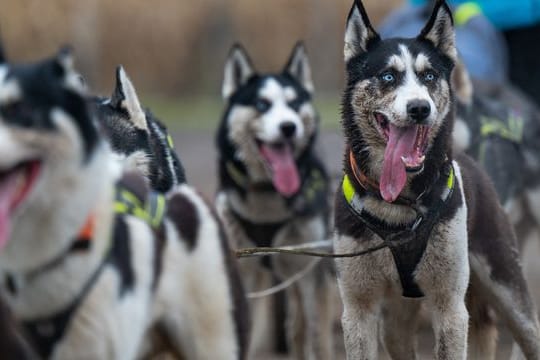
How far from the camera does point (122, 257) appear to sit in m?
3.72

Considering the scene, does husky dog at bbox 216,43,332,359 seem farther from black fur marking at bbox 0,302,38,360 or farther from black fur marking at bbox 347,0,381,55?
black fur marking at bbox 0,302,38,360

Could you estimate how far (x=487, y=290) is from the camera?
17.8 ft

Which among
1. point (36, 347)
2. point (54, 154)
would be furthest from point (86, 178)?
point (36, 347)

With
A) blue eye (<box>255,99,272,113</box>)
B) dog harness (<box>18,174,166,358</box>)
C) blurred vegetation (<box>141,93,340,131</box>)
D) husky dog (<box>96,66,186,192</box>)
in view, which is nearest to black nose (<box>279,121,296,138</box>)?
blue eye (<box>255,99,272,113</box>)

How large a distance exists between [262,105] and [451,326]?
3104mm

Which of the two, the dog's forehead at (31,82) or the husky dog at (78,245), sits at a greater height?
the dog's forehead at (31,82)

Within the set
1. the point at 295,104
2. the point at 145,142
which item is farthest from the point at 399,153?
the point at 295,104

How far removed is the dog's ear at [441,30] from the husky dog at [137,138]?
111cm

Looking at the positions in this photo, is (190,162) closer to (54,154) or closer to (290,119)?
(290,119)

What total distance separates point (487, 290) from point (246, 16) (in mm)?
16718

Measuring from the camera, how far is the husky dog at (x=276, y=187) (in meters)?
7.46

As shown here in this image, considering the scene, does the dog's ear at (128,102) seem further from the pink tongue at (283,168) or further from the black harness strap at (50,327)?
the pink tongue at (283,168)

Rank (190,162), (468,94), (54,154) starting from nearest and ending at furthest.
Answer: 1. (54,154)
2. (468,94)
3. (190,162)

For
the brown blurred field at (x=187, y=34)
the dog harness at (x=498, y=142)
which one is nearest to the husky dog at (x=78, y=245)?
the dog harness at (x=498, y=142)
